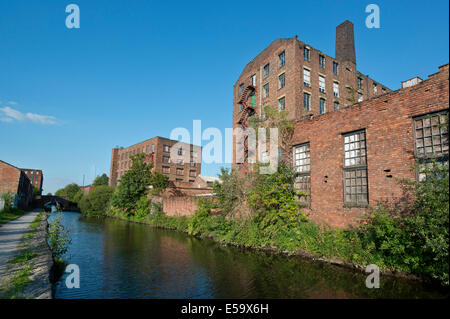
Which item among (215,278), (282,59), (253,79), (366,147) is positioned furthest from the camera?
(253,79)

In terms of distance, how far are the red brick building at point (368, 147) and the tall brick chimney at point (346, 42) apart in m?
19.0

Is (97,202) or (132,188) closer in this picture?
(132,188)

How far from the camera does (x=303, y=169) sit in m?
13.2

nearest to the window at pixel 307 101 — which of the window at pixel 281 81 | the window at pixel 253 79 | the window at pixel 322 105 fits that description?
the window at pixel 322 105

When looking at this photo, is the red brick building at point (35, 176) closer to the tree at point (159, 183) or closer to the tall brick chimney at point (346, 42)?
the tree at point (159, 183)

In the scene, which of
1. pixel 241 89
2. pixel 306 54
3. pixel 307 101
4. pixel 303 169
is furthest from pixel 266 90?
pixel 303 169

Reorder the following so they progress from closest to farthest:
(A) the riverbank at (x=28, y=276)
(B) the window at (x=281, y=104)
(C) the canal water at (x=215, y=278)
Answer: (A) the riverbank at (x=28, y=276) < (C) the canal water at (x=215, y=278) < (B) the window at (x=281, y=104)

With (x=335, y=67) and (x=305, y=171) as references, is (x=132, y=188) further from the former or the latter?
(x=335, y=67)

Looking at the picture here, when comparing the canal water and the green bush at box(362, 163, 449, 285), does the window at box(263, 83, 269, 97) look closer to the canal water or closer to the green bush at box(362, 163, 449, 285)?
the canal water

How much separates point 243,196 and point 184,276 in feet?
22.6

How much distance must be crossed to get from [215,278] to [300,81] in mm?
19033

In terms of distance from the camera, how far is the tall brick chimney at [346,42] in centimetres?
2720

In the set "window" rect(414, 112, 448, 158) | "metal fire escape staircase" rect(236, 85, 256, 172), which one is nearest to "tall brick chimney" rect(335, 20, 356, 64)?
"metal fire escape staircase" rect(236, 85, 256, 172)
